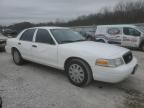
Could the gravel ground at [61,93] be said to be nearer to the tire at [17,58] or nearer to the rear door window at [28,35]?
the tire at [17,58]

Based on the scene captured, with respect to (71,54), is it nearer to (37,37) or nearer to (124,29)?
(37,37)

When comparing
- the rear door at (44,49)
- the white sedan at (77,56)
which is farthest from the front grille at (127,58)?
the rear door at (44,49)

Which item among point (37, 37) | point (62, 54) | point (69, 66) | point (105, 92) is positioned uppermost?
point (37, 37)

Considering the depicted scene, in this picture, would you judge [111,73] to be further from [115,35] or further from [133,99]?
[115,35]

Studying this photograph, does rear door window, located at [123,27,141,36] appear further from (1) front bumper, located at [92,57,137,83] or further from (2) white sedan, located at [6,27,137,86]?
(1) front bumper, located at [92,57,137,83]

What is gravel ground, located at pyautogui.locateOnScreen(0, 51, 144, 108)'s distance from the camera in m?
3.28

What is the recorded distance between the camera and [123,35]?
10391 millimetres

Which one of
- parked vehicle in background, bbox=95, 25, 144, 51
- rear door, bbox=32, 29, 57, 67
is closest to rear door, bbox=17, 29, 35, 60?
rear door, bbox=32, 29, 57, 67

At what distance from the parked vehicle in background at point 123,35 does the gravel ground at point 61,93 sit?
5.22 meters

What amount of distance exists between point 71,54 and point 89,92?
1045 millimetres

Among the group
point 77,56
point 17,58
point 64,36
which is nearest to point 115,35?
point 64,36

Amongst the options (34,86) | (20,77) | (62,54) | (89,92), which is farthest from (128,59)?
(20,77)

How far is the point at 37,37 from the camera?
17.0ft

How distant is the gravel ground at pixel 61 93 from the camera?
129 inches
